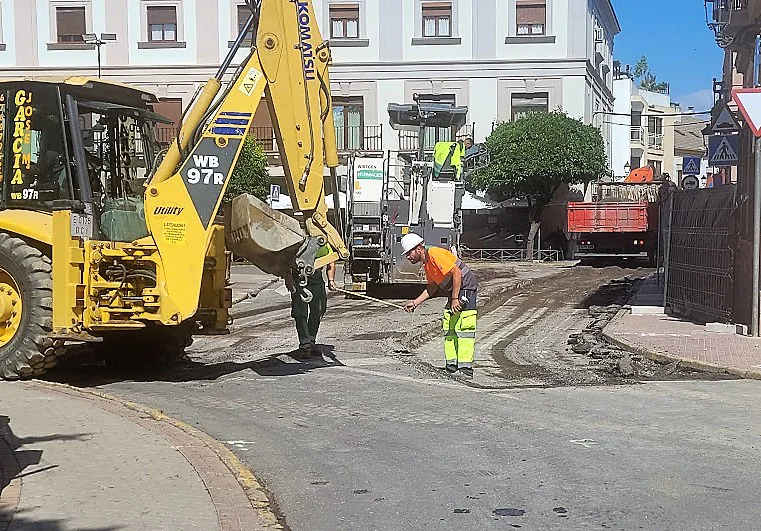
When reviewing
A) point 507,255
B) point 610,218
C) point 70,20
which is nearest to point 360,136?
point 507,255

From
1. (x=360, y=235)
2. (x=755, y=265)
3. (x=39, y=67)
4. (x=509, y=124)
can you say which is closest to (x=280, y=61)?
(x=755, y=265)

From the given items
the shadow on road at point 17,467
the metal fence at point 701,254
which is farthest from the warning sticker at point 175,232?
the metal fence at point 701,254

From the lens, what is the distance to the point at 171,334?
11.4 m

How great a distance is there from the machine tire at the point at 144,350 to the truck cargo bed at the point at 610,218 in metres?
21.3

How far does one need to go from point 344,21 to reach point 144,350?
1148 inches

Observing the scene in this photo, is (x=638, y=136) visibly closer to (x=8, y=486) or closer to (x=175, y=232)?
(x=175, y=232)

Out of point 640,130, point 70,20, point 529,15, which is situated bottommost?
point 640,130

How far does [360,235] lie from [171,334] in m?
9.13

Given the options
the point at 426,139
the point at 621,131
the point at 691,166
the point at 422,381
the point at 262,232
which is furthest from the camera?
the point at 621,131

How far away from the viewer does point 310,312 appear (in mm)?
12172

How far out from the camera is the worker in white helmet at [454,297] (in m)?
10.7

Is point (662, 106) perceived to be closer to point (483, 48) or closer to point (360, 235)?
point (483, 48)

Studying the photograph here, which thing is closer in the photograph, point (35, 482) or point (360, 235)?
point (35, 482)

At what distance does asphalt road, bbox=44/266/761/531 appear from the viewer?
5.96 m
